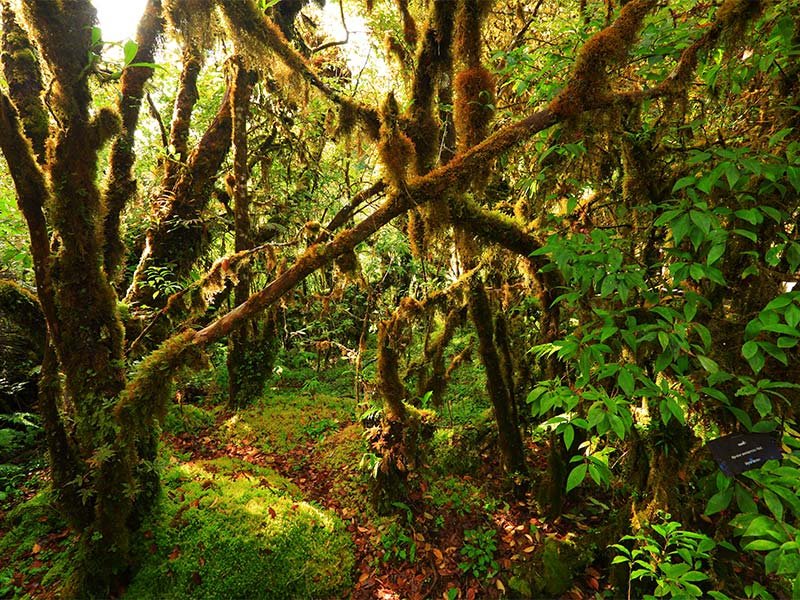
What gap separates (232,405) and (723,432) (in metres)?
7.40

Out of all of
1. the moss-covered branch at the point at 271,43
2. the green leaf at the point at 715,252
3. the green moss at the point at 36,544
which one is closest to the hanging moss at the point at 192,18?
the moss-covered branch at the point at 271,43

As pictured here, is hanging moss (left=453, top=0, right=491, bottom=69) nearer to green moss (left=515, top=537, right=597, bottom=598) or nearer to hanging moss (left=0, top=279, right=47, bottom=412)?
green moss (left=515, top=537, right=597, bottom=598)

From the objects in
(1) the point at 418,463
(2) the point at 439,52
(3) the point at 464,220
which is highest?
(2) the point at 439,52

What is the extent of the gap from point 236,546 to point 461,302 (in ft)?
12.2

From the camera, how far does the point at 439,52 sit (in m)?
3.55

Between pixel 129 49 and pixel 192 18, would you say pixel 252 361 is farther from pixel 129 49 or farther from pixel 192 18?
pixel 129 49

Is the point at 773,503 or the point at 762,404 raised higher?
the point at 762,404

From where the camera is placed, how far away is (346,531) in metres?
4.66

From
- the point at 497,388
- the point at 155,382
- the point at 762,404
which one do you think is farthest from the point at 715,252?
the point at 155,382

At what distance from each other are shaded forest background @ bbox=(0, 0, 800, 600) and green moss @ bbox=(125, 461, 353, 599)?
1.0 inches

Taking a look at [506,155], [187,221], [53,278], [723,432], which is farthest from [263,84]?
[723,432]

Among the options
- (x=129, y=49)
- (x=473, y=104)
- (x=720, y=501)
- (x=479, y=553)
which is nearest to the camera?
(x=720, y=501)

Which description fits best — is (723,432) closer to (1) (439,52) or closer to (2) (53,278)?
(1) (439,52)

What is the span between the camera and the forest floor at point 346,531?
3793mm
